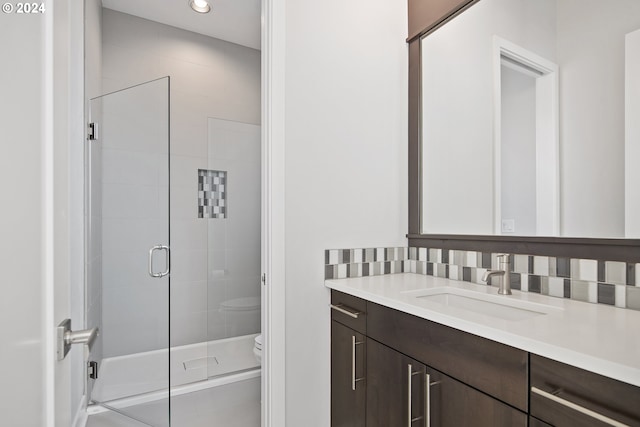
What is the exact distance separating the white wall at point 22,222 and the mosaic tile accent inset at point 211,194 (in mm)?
2367

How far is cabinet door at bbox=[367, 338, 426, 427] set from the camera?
42.1 inches

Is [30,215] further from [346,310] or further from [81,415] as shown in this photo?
[81,415]

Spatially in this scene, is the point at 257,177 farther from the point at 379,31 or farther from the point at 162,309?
the point at 379,31

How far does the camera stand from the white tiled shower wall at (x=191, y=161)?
8.60 ft

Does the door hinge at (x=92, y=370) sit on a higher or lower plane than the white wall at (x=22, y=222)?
lower

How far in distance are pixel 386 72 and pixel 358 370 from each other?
1546mm

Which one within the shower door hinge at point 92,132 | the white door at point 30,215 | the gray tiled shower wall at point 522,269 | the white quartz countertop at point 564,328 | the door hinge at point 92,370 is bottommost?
the door hinge at point 92,370

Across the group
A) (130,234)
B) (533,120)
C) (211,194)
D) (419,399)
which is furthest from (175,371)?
(533,120)

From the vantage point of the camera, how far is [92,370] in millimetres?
1982

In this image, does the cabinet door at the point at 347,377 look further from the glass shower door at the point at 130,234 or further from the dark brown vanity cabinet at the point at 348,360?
the glass shower door at the point at 130,234

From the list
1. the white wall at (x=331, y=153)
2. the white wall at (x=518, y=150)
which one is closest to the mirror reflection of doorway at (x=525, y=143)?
the white wall at (x=518, y=150)

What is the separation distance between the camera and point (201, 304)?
9.05 ft

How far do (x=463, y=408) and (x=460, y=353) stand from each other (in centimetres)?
15

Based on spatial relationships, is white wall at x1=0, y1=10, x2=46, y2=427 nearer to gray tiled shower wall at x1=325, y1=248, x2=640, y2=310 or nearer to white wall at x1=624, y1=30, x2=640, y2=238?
gray tiled shower wall at x1=325, y1=248, x2=640, y2=310
